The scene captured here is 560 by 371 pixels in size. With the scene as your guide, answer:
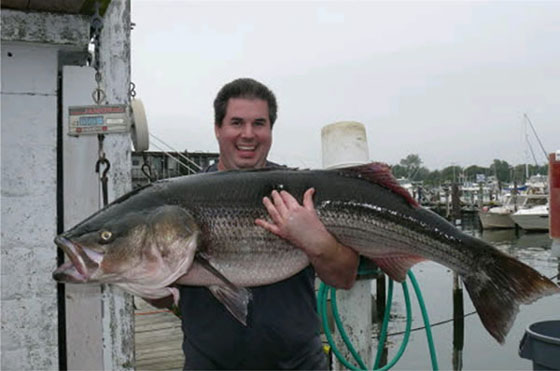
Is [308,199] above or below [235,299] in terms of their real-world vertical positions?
above

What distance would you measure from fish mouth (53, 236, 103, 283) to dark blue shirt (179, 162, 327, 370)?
66 cm

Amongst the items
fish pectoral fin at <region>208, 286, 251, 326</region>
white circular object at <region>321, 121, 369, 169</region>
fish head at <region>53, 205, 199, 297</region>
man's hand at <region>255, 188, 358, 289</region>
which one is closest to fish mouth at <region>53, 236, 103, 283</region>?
fish head at <region>53, 205, 199, 297</region>

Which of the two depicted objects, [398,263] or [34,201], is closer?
[398,263]

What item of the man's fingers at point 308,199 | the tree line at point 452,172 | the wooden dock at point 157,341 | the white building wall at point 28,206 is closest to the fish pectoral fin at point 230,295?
the man's fingers at point 308,199

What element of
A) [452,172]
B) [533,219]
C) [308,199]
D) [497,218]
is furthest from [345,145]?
[452,172]

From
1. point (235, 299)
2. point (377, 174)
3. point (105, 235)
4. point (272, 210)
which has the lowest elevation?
point (235, 299)

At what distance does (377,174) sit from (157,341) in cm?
585

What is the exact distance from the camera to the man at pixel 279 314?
8.89 ft

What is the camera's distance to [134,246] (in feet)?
8.29

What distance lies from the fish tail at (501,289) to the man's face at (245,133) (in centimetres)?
147

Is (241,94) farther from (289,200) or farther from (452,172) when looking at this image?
(452,172)

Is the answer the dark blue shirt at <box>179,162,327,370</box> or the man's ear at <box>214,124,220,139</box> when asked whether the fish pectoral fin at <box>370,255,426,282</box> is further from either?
the man's ear at <box>214,124,220,139</box>

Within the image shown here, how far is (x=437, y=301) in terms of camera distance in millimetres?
19109

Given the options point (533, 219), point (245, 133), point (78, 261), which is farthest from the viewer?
point (533, 219)
